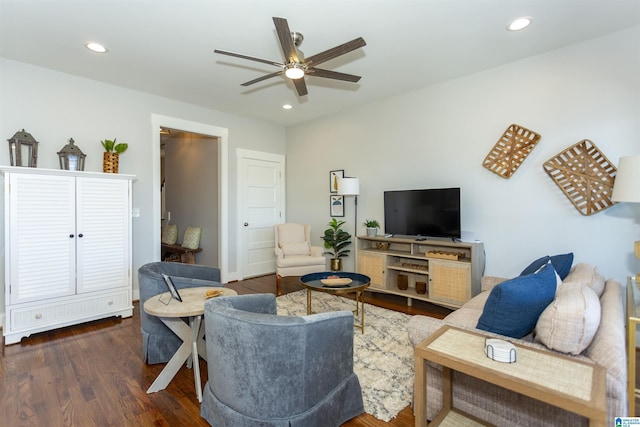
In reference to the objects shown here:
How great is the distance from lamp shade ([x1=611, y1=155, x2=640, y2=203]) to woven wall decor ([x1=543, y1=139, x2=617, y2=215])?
0.54 m

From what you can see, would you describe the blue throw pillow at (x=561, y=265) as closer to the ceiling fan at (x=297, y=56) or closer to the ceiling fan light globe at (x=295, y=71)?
the ceiling fan at (x=297, y=56)

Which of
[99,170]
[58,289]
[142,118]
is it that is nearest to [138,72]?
[142,118]

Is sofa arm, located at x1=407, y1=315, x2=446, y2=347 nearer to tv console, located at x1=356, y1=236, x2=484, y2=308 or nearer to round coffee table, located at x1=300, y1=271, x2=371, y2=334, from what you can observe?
round coffee table, located at x1=300, y1=271, x2=371, y2=334

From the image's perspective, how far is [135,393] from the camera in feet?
6.79

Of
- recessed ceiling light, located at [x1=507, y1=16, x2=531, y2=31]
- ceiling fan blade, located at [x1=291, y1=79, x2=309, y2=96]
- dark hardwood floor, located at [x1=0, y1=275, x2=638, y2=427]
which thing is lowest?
dark hardwood floor, located at [x1=0, y1=275, x2=638, y2=427]

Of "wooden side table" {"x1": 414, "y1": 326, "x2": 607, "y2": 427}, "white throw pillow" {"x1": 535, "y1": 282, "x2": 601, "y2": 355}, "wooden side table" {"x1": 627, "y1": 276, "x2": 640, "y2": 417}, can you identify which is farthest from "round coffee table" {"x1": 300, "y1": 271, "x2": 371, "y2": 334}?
"wooden side table" {"x1": 627, "y1": 276, "x2": 640, "y2": 417}

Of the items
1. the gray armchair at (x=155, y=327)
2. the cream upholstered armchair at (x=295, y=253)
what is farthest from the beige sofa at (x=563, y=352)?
the cream upholstered armchair at (x=295, y=253)

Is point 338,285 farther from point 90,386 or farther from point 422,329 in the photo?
point 90,386

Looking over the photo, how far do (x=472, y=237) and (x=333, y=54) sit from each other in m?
2.63

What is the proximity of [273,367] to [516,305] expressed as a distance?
47.5 inches

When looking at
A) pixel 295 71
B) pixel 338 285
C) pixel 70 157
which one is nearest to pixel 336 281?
pixel 338 285

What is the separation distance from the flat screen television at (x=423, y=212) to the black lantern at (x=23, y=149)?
4108mm

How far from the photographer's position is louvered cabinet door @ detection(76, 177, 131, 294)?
10.6 feet

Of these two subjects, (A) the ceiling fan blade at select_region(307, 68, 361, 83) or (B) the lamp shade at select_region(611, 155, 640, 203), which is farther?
(A) the ceiling fan blade at select_region(307, 68, 361, 83)
